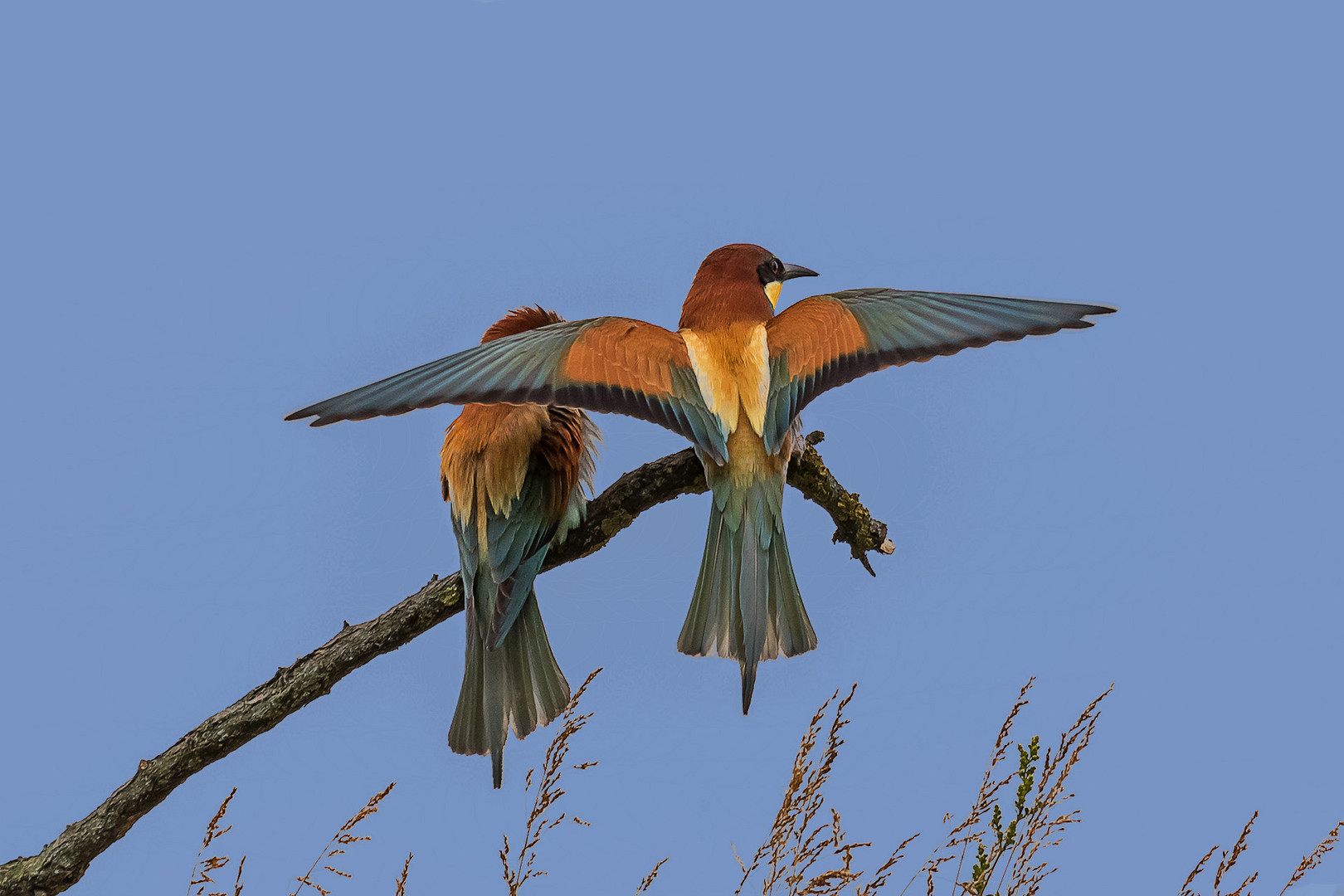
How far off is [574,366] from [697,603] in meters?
0.42

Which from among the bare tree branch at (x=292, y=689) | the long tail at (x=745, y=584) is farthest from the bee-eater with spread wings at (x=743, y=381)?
the bare tree branch at (x=292, y=689)

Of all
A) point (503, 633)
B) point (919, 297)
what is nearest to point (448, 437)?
point (503, 633)

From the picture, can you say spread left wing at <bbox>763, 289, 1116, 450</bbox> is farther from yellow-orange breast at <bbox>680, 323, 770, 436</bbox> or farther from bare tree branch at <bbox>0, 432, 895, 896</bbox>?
bare tree branch at <bbox>0, 432, 895, 896</bbox>

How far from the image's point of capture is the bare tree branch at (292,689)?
2121mm

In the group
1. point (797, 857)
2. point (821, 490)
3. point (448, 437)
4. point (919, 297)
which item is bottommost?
point (797, 857)

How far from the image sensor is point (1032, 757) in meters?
1.50

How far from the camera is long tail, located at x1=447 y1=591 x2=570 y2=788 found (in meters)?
2.11

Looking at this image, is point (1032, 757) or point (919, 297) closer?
point (1032, 757)

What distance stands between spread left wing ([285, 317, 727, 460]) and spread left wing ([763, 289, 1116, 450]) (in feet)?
0.49

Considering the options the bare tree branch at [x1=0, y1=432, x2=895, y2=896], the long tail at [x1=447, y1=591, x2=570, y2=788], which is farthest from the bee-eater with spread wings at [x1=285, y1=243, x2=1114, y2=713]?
the long tail at [x1=447, y1=591, x2=570, y2=788]

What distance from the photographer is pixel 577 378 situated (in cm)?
179

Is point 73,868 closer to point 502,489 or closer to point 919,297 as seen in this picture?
point 502,489

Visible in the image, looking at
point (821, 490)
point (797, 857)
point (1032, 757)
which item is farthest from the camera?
point (821, 490)

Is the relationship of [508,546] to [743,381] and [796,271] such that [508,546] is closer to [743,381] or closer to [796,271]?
[743,381]
